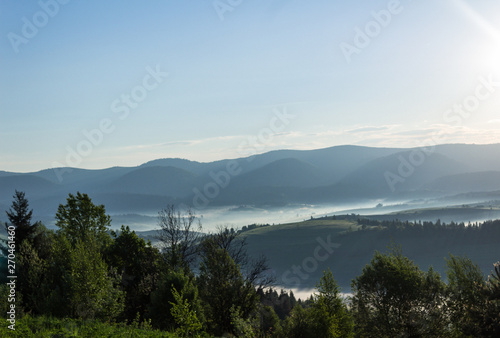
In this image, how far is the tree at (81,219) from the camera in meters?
44.8

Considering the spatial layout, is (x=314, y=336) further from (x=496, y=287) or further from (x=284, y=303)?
(x=284, y=303)

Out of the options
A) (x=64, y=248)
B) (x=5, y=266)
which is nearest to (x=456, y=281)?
(x=64, y=248)

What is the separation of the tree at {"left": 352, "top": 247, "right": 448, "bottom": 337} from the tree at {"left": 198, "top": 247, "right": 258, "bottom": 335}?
37.7 ft

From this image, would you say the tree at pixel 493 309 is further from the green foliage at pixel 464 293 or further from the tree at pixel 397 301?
the tree at pixel 397 301

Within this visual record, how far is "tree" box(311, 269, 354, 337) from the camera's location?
29.1 meters

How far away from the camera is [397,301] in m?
33.5

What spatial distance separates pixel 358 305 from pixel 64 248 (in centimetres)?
2539

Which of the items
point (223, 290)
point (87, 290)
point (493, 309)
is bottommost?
point (223, 290)

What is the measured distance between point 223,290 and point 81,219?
60.3ft

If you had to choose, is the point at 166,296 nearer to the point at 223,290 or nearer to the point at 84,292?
the point at 84,292

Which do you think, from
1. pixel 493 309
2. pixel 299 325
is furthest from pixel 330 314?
pixel 493 309

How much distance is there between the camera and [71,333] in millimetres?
14031

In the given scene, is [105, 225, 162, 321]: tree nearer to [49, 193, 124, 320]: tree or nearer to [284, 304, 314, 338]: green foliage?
[49, 193, 124, 320]: tree

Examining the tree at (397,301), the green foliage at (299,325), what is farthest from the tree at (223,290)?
the tree at (397,301)
